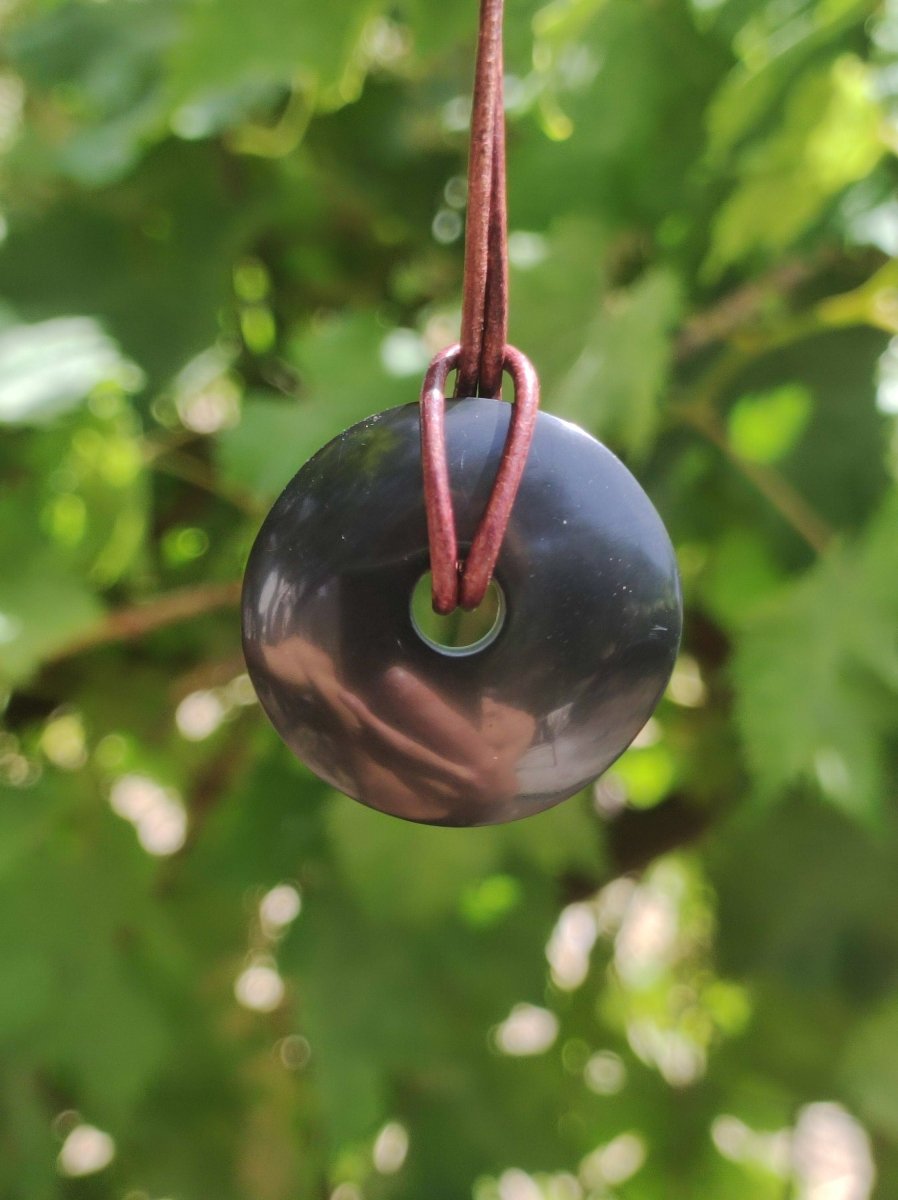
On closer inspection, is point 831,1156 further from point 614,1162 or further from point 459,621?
point 459,621

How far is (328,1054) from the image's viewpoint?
2.06 ft

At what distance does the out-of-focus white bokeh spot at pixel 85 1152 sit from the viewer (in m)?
0.74

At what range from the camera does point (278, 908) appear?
2.54 feet

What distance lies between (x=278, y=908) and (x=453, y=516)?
2.07 feet

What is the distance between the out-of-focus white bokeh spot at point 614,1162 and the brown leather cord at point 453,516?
707 millimetres

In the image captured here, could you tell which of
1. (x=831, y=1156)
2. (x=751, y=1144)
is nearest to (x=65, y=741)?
(x=751, y=1144)

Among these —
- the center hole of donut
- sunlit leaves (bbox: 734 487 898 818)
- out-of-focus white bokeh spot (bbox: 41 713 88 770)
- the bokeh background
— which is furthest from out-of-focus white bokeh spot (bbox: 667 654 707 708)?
the center hole of donut

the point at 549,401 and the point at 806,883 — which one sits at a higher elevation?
the point at 549,401

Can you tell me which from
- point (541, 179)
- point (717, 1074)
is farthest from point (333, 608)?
point (717, 1074)

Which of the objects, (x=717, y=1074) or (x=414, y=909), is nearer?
(x=414, y=909)

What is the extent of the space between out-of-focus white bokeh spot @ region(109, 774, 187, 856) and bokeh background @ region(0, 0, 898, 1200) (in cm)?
1

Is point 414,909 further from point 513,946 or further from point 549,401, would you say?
point 549,401

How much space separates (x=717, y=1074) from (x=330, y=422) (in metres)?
0.53

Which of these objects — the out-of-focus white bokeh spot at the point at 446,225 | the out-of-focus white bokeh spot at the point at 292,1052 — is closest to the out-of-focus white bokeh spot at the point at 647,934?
the out-of-focus white bokeh spot at the point at 292,1052
